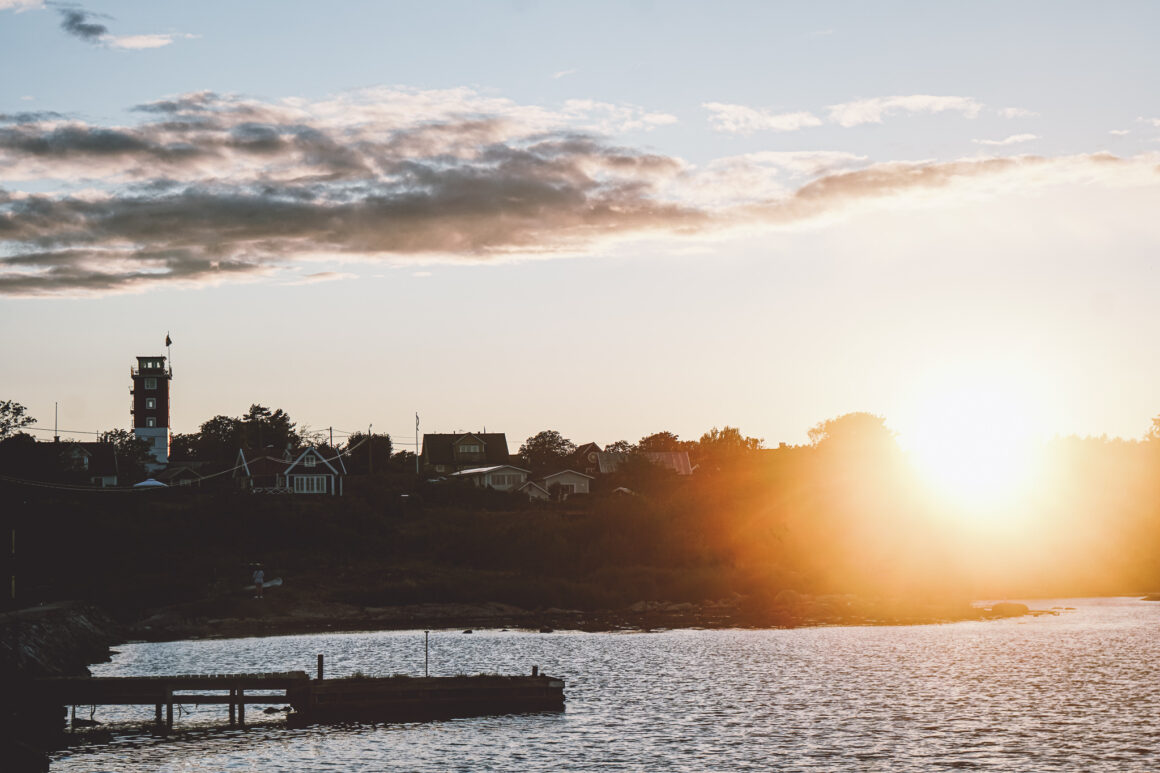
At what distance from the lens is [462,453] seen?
198 meters

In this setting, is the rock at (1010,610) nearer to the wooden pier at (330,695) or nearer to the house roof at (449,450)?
the wooden pier at (330,695)

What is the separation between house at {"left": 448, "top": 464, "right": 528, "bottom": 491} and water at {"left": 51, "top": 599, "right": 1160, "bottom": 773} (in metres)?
69.8

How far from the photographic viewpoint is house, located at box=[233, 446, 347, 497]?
155 metres

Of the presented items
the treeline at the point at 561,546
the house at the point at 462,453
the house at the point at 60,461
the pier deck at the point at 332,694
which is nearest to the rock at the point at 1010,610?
the treeline at the point at 561,546

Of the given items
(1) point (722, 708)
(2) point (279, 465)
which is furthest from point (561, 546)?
(1) point (722, 708)

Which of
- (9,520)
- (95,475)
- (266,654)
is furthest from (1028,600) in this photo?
(95,475)

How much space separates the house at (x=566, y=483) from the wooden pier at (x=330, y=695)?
108674mm

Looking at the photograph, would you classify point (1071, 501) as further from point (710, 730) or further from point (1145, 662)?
point (710, 730)

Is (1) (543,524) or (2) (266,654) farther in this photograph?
(1) (543,524)

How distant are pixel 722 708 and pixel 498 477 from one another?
112 m

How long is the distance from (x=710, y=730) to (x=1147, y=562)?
455 ft

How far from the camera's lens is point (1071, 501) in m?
194

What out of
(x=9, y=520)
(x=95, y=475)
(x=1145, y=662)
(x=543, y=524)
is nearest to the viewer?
(x=1145, y=662)

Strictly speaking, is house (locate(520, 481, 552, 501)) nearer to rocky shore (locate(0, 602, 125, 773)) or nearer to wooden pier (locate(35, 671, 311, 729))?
rocky shore (locate(0, 602, 125, 773))
